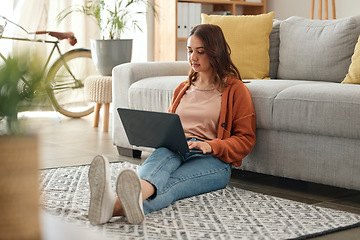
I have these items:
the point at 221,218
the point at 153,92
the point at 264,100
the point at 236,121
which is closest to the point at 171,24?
the point at 153,92

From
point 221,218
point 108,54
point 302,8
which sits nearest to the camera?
point 221,218

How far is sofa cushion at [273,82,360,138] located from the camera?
2152 millimetres

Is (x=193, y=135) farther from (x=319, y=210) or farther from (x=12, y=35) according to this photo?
(x=12, y=35)

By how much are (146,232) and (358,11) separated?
12.6 feet

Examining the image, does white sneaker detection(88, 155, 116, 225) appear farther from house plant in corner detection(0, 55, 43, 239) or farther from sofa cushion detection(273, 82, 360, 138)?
house plant in corner detection(0, 55, 43, 239)

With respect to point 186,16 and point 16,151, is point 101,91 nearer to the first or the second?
point 186,16

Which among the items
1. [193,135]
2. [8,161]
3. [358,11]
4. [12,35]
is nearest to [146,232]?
[193,135]

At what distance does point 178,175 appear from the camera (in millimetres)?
2131

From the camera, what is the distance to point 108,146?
3613 mm

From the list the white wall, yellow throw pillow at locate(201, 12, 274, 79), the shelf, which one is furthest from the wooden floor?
the white wall

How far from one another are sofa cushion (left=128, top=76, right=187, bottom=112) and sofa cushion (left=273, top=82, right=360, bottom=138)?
66 centimetres

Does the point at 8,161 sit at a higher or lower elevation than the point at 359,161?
higher

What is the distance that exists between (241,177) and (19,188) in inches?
95.4

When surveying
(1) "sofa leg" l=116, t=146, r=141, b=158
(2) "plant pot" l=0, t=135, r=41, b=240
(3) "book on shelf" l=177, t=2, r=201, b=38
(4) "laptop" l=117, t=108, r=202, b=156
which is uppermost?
(3) "book on shelf" l=177, t=2, r=201, b=38
